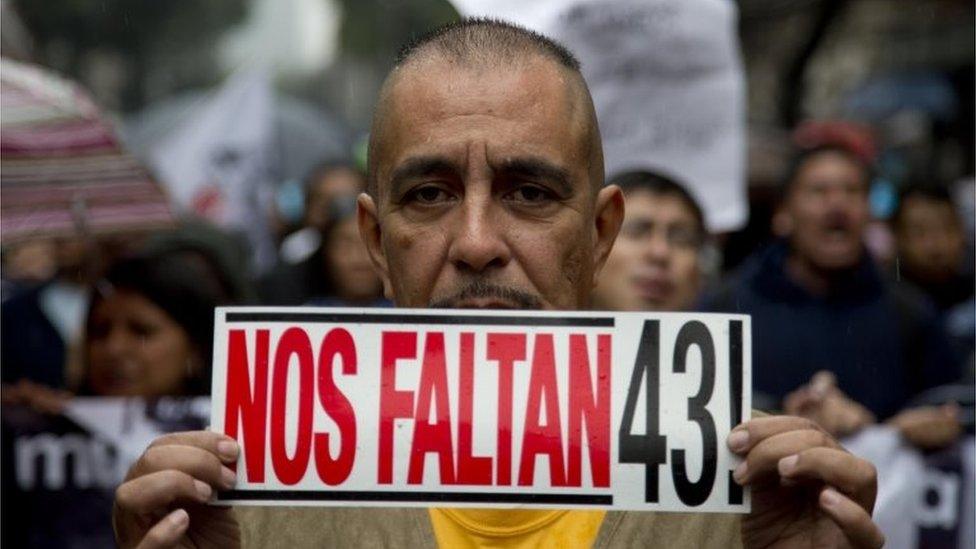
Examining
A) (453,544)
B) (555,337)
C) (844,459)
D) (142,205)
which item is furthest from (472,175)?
(142,205)

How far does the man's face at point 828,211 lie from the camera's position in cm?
632

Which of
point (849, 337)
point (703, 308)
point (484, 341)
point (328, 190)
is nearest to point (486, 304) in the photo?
point (484, 341)

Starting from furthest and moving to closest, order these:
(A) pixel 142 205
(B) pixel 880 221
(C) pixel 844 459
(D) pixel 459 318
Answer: (B) pixel 880 221, (A) pixel 142 205, (D) pixel 459 318, (C) pixel 844 459

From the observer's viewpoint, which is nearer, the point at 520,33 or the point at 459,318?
the point at 459,318

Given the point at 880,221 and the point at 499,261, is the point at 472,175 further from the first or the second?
the point at 880,221

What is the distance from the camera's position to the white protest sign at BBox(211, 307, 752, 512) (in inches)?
100

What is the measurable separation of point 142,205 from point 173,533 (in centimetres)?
429

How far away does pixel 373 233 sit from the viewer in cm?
303

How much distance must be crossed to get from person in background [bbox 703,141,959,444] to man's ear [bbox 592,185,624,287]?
2.88 m

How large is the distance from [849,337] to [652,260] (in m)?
0.77

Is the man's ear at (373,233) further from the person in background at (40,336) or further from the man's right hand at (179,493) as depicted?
the person in background at (40,336)

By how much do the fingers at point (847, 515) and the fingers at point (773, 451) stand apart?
72 millimetres

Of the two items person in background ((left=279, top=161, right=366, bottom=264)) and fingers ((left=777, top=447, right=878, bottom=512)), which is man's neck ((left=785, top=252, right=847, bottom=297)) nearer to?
person in background ((left=279, top=161, right=366, bottom=264))

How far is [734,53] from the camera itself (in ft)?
22.6
